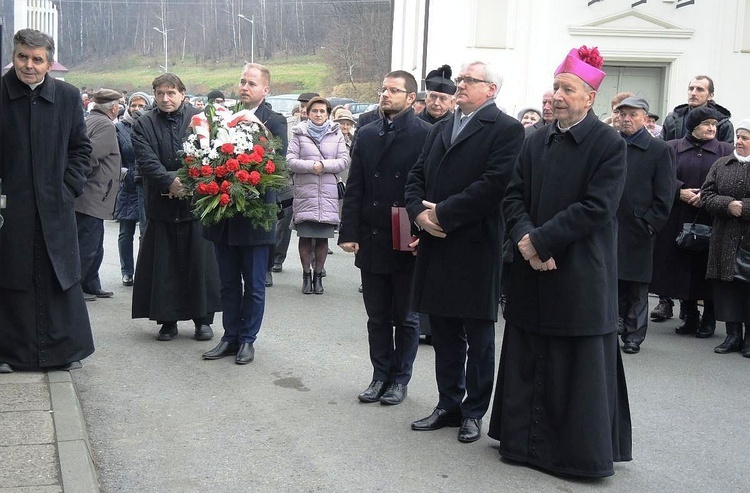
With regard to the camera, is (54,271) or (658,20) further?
(658,20)

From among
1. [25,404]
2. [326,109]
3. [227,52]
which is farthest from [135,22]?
[25,404]

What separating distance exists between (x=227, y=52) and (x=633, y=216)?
7749 cm

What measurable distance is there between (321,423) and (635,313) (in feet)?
12.4

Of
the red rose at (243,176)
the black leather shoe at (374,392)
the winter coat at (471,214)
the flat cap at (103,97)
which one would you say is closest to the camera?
the winter coat at (471,214)

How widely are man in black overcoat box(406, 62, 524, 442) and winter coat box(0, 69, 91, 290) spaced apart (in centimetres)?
258

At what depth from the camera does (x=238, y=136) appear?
8.12 meters

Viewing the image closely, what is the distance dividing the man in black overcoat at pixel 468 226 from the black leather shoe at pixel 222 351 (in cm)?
245

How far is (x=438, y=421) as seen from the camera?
6.73 m

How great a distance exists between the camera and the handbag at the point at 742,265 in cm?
968

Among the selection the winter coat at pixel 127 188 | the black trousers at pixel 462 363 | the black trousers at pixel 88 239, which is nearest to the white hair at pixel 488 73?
the black trousers at pixel 462 363

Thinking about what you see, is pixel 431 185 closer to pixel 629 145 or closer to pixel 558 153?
pixel 558 153

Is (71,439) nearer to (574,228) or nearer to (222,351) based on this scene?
(222,351)

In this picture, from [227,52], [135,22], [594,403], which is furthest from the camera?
[135,22]

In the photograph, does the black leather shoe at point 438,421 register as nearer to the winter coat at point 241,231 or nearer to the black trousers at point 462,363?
the black trousers at point 462,363
